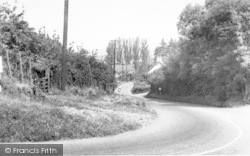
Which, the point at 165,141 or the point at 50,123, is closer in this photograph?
the point at 165,141

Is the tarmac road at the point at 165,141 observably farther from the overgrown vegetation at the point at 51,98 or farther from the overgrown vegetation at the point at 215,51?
the overgrown vegetation at the point at 215,51

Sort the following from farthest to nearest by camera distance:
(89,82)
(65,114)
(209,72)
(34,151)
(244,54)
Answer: (209,72), (244,54), (89,82), (65,114), (34,151)

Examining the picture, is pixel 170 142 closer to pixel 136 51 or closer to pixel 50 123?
pixel 50 123

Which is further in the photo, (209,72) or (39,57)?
(209,72)

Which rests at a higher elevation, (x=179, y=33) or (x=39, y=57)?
(x=179, y=33)

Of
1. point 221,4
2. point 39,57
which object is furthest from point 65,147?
point 221,4

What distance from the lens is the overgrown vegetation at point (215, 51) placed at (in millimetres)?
33406

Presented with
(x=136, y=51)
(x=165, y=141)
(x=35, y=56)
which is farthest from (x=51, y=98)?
(x=136, y=51)

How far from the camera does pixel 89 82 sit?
→ 97.8ft

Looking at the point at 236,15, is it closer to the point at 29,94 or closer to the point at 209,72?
the point at 209,72

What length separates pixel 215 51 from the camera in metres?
37.3

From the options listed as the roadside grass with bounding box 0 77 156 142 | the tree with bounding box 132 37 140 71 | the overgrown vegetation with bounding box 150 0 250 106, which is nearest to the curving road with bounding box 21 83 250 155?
the roadside grass with bounding box 0 77 156 142

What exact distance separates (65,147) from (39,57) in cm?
1375

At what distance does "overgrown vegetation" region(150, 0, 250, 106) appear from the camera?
33.4 metres
